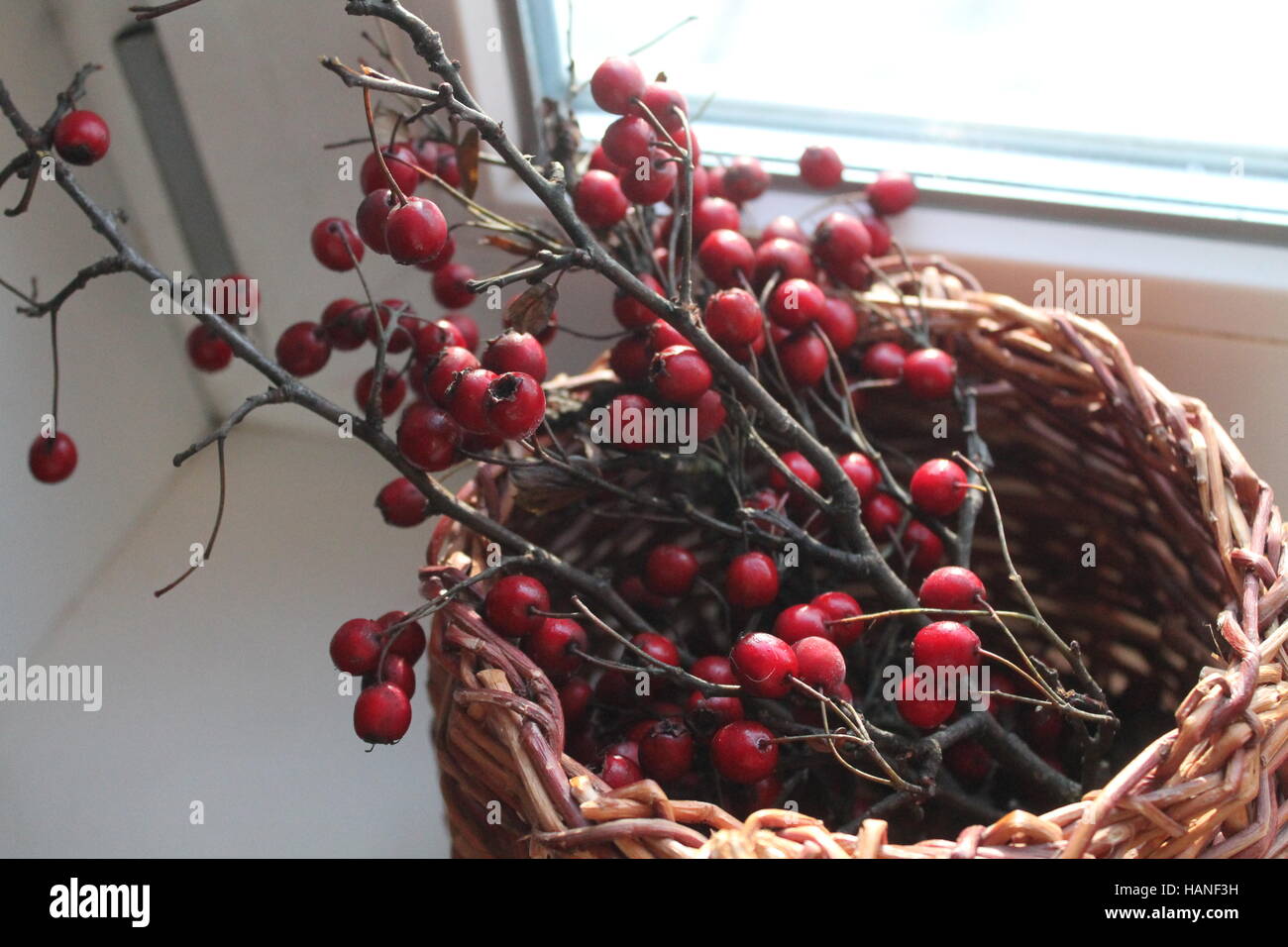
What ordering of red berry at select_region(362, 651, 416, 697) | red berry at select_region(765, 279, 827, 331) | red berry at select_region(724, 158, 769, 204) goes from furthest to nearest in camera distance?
red berry at select_region(724, 158, 769, 204) → red berry at select_region(765, 279, 827, 331) → red berry at select_region(362, 651, 416, 697)

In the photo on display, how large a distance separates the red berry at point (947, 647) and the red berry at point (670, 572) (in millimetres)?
178

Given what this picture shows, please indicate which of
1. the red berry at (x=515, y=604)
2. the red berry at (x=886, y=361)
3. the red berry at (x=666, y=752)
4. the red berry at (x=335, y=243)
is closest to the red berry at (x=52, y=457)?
the red berry at (x=335, y=243)

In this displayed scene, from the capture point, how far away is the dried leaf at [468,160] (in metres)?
0.67

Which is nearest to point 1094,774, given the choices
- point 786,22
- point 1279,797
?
point 1279,797

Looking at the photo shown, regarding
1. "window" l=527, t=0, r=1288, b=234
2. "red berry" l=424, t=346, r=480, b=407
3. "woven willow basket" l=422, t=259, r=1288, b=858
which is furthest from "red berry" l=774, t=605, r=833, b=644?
"window" l=527, t=0, r=1288, b=234

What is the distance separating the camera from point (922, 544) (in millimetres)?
725

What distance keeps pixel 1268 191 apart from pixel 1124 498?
0.92 ft

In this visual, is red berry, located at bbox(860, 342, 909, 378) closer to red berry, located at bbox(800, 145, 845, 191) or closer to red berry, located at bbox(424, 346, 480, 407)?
red berry, located at bbox(800, 145, 845, 191)

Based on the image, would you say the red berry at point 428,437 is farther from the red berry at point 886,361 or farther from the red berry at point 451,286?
the red berry at point 886,361

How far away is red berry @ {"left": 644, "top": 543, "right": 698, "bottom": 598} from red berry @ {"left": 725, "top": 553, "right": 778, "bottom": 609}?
0.16 feet

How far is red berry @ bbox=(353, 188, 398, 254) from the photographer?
1.85 ft

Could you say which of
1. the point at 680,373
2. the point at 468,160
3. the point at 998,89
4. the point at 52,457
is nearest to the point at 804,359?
the point at 680,373

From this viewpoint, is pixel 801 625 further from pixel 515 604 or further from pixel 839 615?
pixel 515 604

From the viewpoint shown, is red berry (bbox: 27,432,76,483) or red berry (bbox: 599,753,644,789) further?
red berry (bbox: 27,432,76,483)
